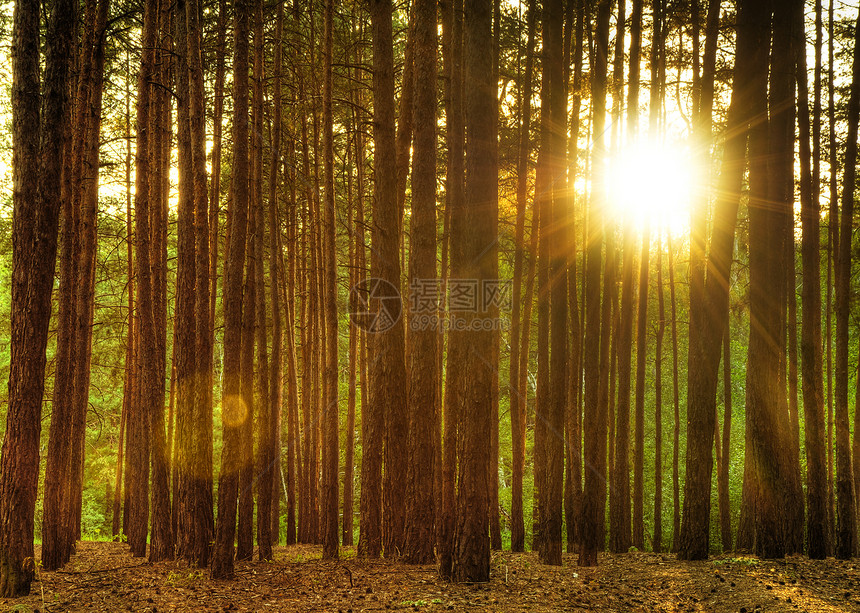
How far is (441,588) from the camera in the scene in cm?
727

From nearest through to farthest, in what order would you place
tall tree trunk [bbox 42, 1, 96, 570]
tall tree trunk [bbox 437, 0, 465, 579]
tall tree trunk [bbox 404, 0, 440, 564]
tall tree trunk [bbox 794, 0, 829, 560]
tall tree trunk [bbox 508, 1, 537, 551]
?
tall tree trunk [bbox 437, 0, 465, 579]
tall tree trunk [bbox 404, 0, 440, 564]
tall tree trunk [bbox 42, 1, 96, 570]
tall tree trunk [bbox 794, 0, 829, 560]
tall tree trunk [bbox 508, 1, 537, 551]

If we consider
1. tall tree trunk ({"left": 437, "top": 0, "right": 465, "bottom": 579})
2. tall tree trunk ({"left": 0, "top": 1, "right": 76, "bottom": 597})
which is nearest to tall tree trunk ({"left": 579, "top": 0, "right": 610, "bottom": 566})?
tall tree trunk ({"left": 437, "top": 0, "right": 465, "bottom": 579})

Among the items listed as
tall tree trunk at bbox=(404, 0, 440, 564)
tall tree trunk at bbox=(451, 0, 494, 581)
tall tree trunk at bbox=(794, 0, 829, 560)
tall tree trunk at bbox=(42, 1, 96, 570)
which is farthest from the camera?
tall tree trunk at bbox=(794, 0, 829, 560)

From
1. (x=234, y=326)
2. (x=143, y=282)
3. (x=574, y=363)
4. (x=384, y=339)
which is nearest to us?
(x=234, y=326)

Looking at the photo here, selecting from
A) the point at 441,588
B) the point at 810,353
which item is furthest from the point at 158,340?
the point at 810,353

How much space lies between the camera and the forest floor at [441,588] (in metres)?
6.80

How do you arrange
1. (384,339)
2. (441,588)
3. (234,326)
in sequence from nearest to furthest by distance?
1. (441,588)
2. (234,326)
3. (384,339)

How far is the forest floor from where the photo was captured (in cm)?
680

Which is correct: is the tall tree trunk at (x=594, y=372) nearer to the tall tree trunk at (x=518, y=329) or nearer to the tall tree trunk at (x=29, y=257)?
the tall tree trunk at (x=518, y=329)

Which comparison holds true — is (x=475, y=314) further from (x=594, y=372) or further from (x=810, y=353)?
(x=810, y=353)


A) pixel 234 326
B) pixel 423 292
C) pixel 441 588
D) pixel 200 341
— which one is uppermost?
pixel 423 292

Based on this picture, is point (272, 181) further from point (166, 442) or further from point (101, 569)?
point (101, 569)

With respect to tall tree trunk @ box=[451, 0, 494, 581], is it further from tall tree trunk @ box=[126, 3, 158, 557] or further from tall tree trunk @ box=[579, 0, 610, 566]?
tall tree trunk @ box=[126, 3, 158, 557]

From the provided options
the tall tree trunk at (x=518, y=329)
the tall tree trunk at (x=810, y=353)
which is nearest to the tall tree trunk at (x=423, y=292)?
the tall tree trunk at (x=518, y=329)
